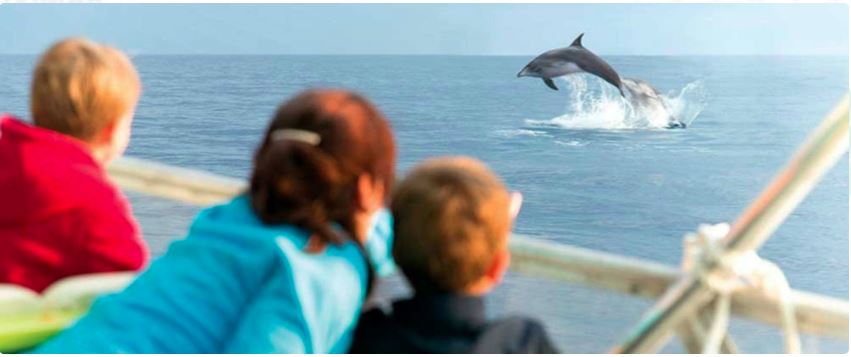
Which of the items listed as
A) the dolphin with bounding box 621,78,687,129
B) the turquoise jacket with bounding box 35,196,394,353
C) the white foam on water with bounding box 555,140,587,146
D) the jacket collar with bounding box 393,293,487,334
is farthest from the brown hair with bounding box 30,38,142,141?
the white foam on water with bounding box 555,140,587,146

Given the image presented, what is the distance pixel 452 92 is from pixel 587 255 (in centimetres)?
5027

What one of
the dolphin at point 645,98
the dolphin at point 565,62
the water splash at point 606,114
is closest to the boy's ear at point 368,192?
the dolphin at point 565,62

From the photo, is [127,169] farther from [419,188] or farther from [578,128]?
[578,128]

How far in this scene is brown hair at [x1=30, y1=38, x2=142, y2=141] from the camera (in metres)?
1.56

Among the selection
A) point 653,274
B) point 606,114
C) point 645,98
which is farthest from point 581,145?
point 653,274

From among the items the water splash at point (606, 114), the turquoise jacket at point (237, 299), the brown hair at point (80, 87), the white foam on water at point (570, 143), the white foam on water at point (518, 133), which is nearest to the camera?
the turquoise jacket at point (237, 299)

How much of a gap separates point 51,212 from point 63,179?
51 millimetres

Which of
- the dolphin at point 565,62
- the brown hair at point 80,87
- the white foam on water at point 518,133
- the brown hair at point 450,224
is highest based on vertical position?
the brown hair at point 80,87

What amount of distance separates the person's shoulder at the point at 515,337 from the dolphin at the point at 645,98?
1388 cm

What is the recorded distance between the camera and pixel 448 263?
1295 mm

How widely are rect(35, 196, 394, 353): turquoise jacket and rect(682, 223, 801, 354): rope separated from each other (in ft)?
1.45

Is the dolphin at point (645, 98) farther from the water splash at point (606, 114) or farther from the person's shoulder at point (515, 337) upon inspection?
the person's shoulder at point (515, 337)

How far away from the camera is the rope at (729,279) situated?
4.46 ft

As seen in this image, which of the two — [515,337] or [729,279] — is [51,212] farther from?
[729,279]
